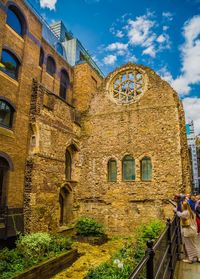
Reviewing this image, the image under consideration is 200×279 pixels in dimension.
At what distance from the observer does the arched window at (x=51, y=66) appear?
16987 mm

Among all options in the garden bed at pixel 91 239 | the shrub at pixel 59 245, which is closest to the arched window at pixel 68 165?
the garden bed at pixel 91 239

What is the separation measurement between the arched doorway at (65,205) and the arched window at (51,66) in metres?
9.05

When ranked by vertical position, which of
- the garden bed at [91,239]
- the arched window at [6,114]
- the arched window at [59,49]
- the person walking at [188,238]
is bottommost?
the garden bed at [91,239]

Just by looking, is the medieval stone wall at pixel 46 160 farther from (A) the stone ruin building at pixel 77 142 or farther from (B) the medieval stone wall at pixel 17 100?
(B) the medieval stone wall at pixel 17 100

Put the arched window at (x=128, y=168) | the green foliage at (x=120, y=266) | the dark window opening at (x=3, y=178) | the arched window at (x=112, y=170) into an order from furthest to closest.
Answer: the arched window at (x=112, y=170), the arched window at (x=128, y=168), the dark window opening at (x=3, y=178), the green foliage at (x=120, y=266)

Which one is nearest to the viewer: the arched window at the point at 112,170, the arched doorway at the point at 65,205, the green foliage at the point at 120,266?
the green foliage at the point at 120,266

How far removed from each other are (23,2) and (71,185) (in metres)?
12.2

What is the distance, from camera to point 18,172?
37.4ft

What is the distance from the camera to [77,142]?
16375 mm

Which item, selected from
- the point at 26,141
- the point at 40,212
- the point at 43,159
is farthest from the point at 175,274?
the point at 26,141

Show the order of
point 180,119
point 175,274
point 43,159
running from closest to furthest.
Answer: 1. point 175,274
2. point 43,159
3. point 180,119

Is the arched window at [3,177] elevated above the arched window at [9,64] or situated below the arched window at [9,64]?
below

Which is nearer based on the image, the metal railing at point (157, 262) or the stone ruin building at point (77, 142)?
the metal railing at point (157, 262)

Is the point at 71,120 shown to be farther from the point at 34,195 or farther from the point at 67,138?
the point at 34,195
